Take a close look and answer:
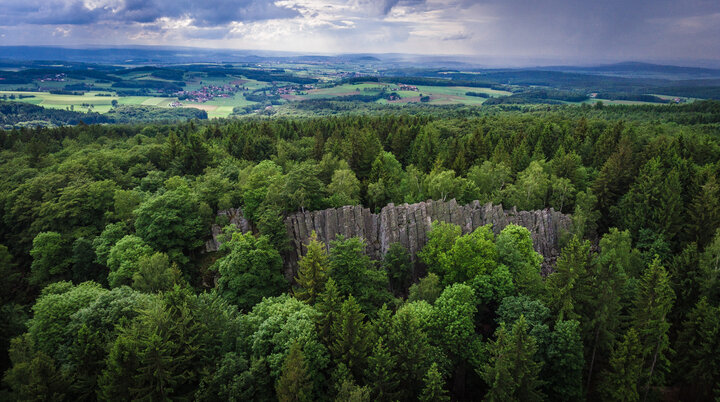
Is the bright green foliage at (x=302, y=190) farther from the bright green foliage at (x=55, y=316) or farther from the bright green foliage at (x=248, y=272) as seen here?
the bright green foliage at (x=55, y=316)

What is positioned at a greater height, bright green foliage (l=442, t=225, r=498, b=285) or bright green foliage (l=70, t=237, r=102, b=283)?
bright green foliage (l=442, t=225, r=498, b=285)

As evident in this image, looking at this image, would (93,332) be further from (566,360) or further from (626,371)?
(626,371)

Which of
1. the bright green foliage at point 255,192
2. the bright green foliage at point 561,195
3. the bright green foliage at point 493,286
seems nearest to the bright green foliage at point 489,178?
the bright green foliage at point 561,195

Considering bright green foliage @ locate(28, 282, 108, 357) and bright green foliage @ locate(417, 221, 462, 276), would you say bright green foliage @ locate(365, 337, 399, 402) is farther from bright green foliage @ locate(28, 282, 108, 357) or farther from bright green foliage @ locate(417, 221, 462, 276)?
bright green foliage @ locate(28, 282, 108, 357)

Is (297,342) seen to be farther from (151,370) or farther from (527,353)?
(527,353)

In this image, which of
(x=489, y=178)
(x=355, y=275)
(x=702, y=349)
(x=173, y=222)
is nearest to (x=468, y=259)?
(x=355, y=275)

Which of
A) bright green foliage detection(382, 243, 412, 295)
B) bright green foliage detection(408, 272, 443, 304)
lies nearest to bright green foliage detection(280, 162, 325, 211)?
bright green foliage detection(382, 243, 412, 295)
